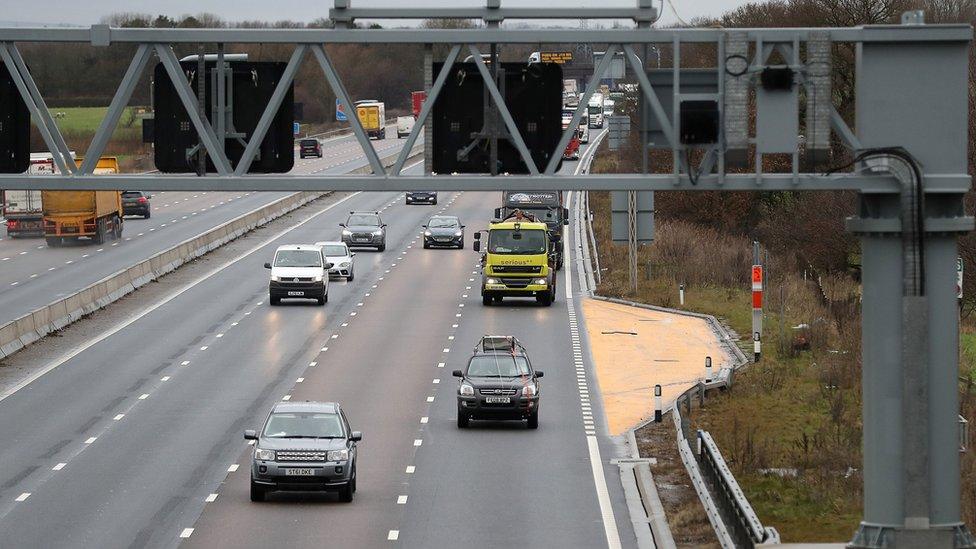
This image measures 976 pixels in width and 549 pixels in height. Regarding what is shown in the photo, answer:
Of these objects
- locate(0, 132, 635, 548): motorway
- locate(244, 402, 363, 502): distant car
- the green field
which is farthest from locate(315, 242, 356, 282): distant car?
locate(244, 402, 363, 502): distant car

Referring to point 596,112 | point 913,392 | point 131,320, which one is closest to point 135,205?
point 131,320

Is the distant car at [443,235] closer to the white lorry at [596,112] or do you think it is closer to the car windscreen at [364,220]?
the car windscreen at [364,220]

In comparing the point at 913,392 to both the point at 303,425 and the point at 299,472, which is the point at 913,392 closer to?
the point at 299,472

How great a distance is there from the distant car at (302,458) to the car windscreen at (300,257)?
95.8 ft

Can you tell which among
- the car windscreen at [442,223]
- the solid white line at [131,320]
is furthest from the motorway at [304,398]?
the car windscreen at [442,223]

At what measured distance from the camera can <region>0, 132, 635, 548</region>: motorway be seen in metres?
26.5

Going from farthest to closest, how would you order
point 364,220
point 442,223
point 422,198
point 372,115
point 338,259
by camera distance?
point 372,115 → point 422,198 → point 442,223 → point 364,220 → point 338,259

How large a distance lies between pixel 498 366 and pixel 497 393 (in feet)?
2.60

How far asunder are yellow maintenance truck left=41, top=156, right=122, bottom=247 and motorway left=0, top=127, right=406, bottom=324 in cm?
60

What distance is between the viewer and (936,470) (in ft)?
64.5

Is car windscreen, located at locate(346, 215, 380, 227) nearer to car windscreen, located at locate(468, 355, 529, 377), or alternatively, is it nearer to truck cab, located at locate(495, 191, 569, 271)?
truck cab, located at locate(495, 191, 569, 271)

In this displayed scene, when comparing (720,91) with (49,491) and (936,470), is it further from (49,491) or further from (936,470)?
(49,491)

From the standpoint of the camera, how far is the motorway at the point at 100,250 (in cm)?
6232

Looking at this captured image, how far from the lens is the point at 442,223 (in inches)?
3118
